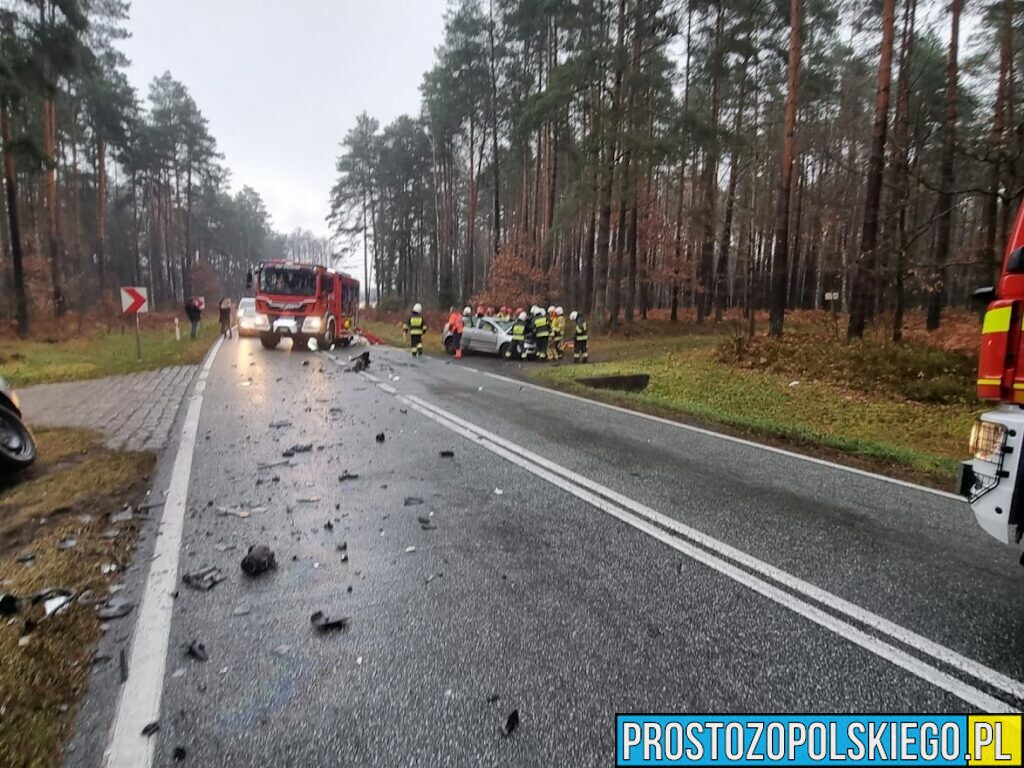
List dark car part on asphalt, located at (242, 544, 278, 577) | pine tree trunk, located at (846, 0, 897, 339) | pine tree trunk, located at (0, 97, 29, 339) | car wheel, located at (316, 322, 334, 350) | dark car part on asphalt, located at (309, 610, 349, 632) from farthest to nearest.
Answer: car wheel, located at (316, 322, 334, 350) < pine tree trunk, located at (0, 97, 29, 339) < pine tree trunk, located at (846, 0, 897, 339) < dark car part on asphalt, located at (242, 544, 278, 577) < dark car part on asphalt, located at (309, 610, 349, 632)

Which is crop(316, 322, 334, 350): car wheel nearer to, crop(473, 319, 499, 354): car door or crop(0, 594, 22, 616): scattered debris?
crop(473, 319, 499, 354): car door

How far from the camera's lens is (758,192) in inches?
1148

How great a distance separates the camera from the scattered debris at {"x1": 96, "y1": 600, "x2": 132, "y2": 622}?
308 cm

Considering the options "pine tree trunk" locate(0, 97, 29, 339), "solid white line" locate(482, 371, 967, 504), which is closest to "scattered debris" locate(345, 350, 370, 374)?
"solid white line" locate(482, 371, 967, 504)

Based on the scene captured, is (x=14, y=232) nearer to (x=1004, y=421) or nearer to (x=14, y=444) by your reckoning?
(x=14, y=444)

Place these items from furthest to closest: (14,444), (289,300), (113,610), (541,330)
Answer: (289,300) < (541,330) < (14,444) < (113,610)

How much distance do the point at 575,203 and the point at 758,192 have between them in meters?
12.4

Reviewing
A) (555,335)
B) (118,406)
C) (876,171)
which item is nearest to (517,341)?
(555,335)

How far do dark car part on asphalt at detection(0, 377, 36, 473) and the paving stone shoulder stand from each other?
875mm

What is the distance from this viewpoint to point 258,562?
11.9ft

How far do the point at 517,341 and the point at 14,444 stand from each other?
15.0 m

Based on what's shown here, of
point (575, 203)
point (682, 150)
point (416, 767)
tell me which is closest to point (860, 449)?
point (416, 767)

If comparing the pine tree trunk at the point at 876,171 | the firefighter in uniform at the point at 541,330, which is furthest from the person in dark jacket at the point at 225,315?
the pine tree trunk at the point at 876,171

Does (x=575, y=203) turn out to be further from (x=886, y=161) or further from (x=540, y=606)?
(x=540, y=606)
